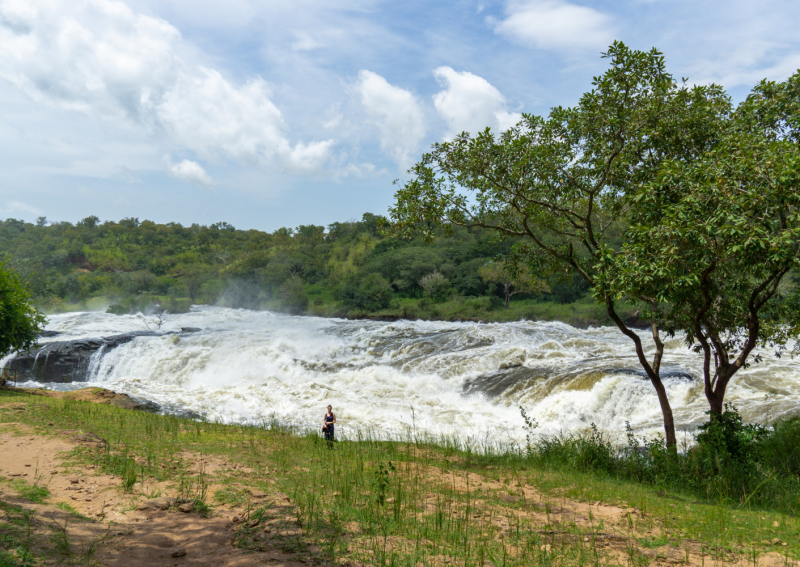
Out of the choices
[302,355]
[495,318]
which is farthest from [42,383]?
[495,318]

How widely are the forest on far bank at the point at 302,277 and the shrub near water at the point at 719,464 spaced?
24.1m

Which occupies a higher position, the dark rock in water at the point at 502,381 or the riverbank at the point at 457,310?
the riverbank at the point at 457,310

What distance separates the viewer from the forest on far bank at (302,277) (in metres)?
43.8

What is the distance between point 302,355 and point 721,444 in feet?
60.5

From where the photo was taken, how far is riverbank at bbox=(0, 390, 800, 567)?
381cm

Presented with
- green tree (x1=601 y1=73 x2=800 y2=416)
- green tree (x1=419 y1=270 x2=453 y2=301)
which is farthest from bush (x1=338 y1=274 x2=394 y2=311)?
green tree (x1=601 y1=73 x2=800 y2=416)

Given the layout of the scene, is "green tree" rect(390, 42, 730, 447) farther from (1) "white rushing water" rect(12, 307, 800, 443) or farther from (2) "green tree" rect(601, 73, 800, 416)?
(1) "white rushing water" rect(12, 307, 800, 443)

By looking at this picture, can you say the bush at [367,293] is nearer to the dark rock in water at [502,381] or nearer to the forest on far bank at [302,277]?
the forest on far bank at [302,277]

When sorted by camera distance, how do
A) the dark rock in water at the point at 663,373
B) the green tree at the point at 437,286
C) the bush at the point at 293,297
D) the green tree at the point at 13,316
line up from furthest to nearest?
the bush at the point at 293,297 → the green tree at the point at 437,286 → the dark rock in water at the point at 663,373 → the green tree at the point at 13,316

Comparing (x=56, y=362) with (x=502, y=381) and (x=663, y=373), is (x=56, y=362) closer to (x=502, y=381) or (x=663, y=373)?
(x=502, y=381)

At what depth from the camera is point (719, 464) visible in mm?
6590

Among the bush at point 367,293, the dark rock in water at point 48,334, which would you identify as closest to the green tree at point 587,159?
the dark rock in water at point 48,334

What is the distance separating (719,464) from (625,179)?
4.58m

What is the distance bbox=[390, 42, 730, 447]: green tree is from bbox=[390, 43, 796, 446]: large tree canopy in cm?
2
